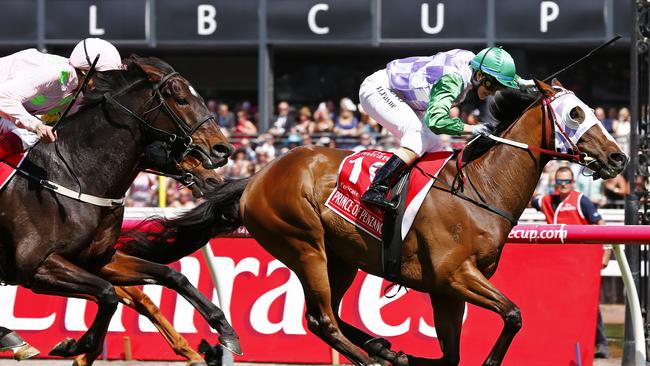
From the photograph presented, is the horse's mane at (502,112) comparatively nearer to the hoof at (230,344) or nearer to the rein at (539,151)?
the rein at (539,151)

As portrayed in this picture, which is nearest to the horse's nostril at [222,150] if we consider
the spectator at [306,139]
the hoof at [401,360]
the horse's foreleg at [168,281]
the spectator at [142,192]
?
the horse's foreleg at [168,281]

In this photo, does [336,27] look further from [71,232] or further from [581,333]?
[71,232]

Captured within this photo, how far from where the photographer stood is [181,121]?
6.10 m

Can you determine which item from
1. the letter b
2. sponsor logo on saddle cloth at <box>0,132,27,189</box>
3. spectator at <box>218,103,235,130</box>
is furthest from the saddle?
spectator at <box>218,103,235,130</box>

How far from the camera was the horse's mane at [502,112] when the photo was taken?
6391mm

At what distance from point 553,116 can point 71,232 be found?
8.17 ft

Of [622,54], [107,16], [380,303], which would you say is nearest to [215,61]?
[107,16]

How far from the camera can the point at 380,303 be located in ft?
26.0

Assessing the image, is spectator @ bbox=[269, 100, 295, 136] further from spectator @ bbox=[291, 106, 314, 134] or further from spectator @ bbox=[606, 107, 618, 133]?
spectator @ bbox=[606, 107, 618, 133]

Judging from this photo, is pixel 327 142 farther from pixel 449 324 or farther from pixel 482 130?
pixel 449 324

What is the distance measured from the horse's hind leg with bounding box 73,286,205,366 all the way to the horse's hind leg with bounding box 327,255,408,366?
87 centimetres

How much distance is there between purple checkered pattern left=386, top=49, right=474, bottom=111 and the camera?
20.8 ft

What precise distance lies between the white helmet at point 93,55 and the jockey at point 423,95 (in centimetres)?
140

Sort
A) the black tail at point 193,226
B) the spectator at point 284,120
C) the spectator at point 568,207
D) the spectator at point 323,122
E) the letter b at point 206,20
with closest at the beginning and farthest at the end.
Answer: the black tail at point 193,226 → the spectator at point 568,207 → the spectator at point 323,122 → the spectator at point 284,120 → the letter b at point 206,20
